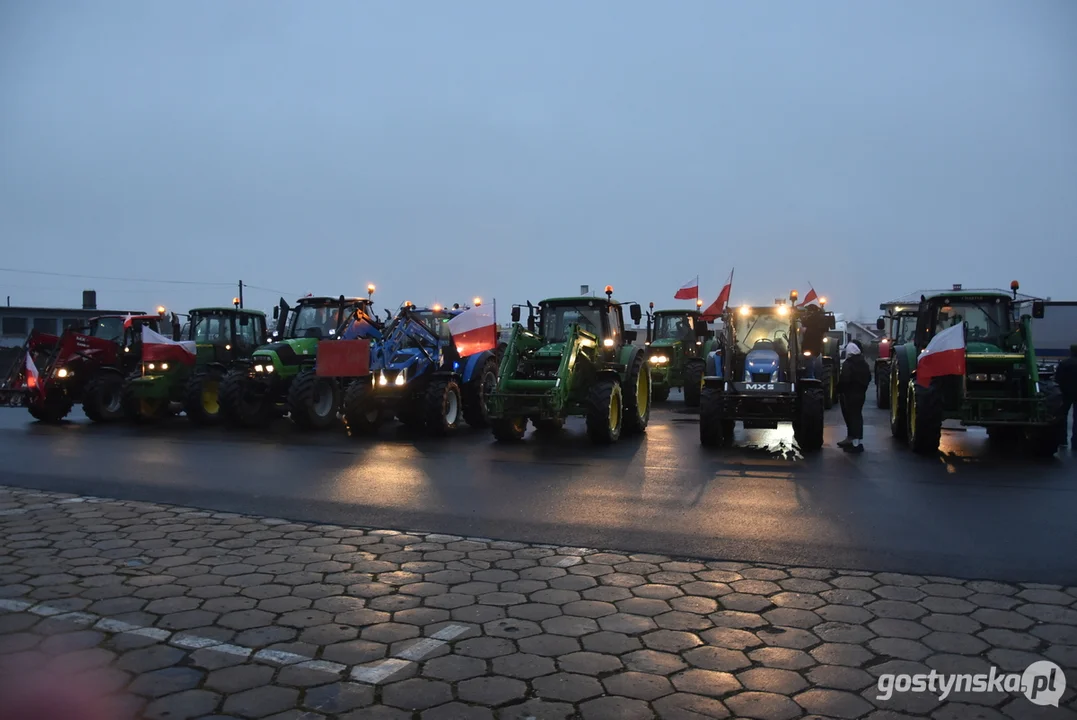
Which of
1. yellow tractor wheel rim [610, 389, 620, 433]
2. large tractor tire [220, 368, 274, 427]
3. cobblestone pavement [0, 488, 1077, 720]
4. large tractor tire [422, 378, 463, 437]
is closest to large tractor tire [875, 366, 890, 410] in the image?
yellow tractor wheel rim [610, 389, 620, 433]

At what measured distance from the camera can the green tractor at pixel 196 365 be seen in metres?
15.0

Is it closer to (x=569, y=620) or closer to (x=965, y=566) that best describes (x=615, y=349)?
(x=965, y=566)

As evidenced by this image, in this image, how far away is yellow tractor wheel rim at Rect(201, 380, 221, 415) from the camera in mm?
15078

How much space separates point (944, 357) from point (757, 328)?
9.15ft

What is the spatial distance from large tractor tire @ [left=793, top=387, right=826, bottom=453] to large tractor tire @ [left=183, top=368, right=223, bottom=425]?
32.6ft

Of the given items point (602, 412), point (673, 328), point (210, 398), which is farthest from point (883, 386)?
point (210, 398)

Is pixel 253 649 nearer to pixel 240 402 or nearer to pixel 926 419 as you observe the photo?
pixel 926 419

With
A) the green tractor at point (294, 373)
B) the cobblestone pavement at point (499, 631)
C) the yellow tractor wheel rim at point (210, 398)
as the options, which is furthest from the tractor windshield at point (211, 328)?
the cobblestone pavement at point (499, 631)

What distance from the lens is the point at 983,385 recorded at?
1104cm

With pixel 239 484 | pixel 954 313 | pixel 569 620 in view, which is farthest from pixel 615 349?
pixel 569 620

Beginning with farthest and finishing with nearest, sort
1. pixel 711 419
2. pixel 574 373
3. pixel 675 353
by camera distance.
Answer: pixel 675 353 < pixel 574 373 < pixel 711 419

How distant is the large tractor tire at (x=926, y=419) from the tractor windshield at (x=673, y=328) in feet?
32.1

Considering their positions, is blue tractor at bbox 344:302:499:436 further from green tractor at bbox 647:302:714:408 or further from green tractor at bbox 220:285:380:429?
green tractor at bbox 647:302:714:408

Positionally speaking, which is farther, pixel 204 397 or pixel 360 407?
pixel 204 397
